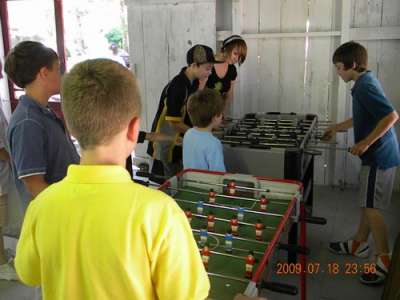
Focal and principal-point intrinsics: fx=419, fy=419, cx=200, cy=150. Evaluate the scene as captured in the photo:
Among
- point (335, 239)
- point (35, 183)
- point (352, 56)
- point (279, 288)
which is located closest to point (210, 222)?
point (279, 288)

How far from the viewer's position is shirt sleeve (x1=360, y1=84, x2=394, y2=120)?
247cm

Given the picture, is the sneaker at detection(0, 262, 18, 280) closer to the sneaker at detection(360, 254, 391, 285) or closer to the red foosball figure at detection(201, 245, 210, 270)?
the red foosball figure at detection(201, 245, 210, 270)

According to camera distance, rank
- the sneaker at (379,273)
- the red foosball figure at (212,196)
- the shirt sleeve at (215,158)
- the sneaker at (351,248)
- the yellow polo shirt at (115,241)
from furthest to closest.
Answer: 1. the sneaker at (351,248)
2. the sneaker at (379,273)
3. the shirt sleeve at (215,158)
4. the red foosball figure at (212,196)
5. the yellow polo shirt at (115,241)

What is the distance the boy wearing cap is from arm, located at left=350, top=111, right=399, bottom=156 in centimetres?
110

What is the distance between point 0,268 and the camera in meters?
2.87

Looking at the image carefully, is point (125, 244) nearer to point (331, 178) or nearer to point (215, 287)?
point (215, 287)

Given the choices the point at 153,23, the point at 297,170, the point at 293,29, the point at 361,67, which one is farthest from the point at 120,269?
the point at 153,23

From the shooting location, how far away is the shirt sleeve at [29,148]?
1658mm

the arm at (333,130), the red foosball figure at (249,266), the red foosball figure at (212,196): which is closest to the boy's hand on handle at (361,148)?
the arm at (333,130)

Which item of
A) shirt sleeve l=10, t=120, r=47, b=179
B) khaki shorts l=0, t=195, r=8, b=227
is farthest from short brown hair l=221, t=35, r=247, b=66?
shirt sleeve l=10, t=120, r=47, b=179

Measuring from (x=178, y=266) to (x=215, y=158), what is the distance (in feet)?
4.58

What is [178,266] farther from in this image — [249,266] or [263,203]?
[263,203]

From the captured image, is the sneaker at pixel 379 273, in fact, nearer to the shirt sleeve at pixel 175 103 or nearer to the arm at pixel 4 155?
the shirt sleeve at pixel 175 103

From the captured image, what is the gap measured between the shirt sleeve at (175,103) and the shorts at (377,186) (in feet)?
4.12
